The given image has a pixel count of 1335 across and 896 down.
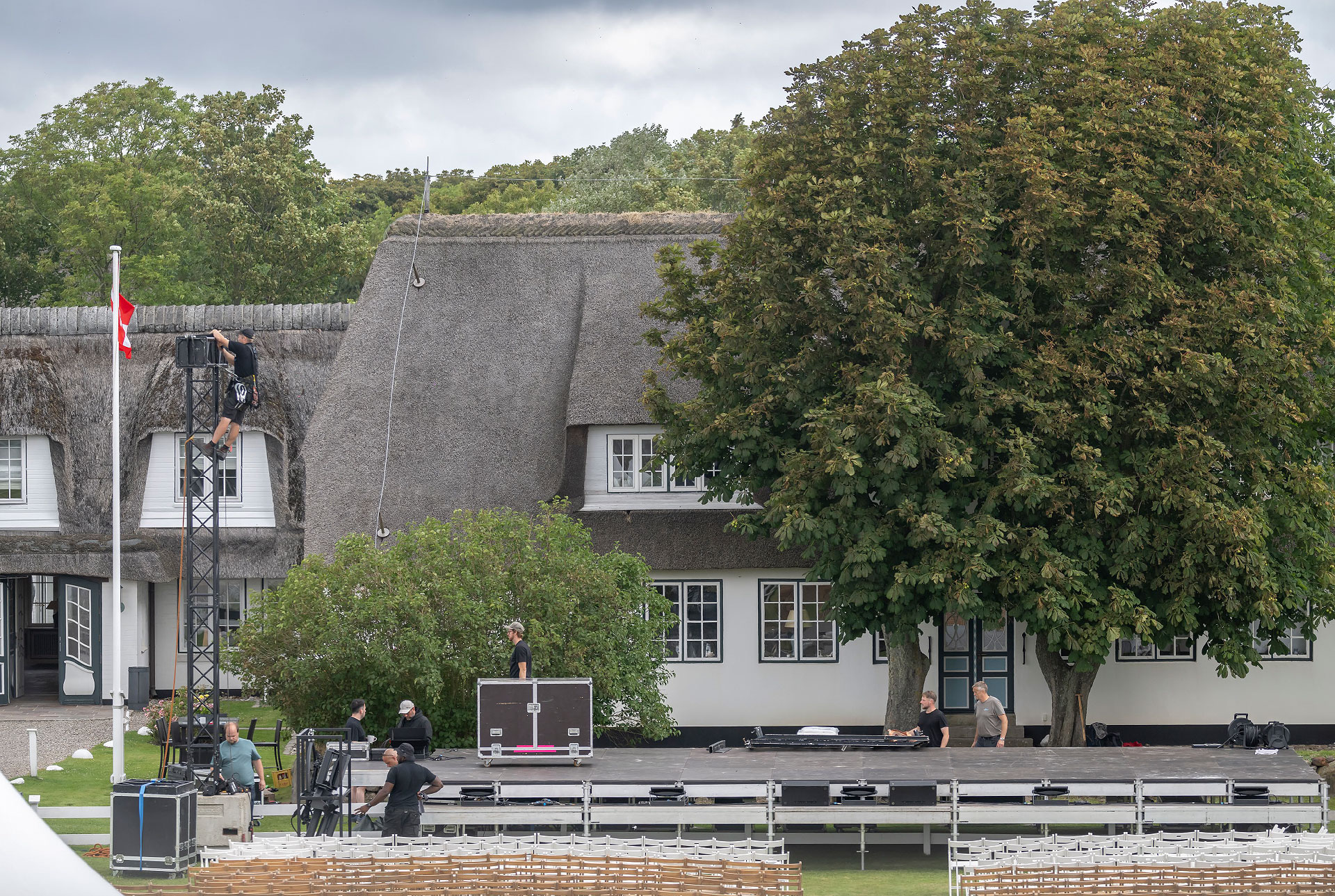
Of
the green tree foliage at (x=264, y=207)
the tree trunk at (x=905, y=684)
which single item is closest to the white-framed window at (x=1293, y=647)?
the tree trunk at (x=905, y=684)

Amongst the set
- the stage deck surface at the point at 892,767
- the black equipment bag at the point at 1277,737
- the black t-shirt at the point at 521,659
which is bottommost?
the stage deck surface at the point at 892,767

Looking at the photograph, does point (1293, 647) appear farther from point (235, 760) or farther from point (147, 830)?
point (147, 830)

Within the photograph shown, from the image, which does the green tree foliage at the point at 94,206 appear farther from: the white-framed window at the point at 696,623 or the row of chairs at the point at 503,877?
the row of chairs at the point at 503,877

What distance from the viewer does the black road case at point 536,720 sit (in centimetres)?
1942

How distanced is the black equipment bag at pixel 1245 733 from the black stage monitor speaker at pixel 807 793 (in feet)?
22.4

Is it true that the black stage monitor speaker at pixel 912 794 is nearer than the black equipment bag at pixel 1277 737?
Yes

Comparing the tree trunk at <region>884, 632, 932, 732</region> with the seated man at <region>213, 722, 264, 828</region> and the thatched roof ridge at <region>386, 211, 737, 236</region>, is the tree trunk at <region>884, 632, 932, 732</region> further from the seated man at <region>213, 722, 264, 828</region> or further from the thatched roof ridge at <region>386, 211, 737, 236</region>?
the seated man at <region>213, 722, 264, 828</region>

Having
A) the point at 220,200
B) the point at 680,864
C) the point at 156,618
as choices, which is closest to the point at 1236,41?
the point at 680,864

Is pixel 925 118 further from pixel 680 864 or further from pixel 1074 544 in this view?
pixel 680 864

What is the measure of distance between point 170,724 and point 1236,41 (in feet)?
61.0

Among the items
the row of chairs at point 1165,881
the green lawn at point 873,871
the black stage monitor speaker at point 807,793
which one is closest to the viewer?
the row of chairs at point 1165,881

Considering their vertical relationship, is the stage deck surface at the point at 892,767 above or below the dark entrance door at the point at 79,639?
below

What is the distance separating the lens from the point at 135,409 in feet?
105

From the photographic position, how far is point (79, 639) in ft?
103
